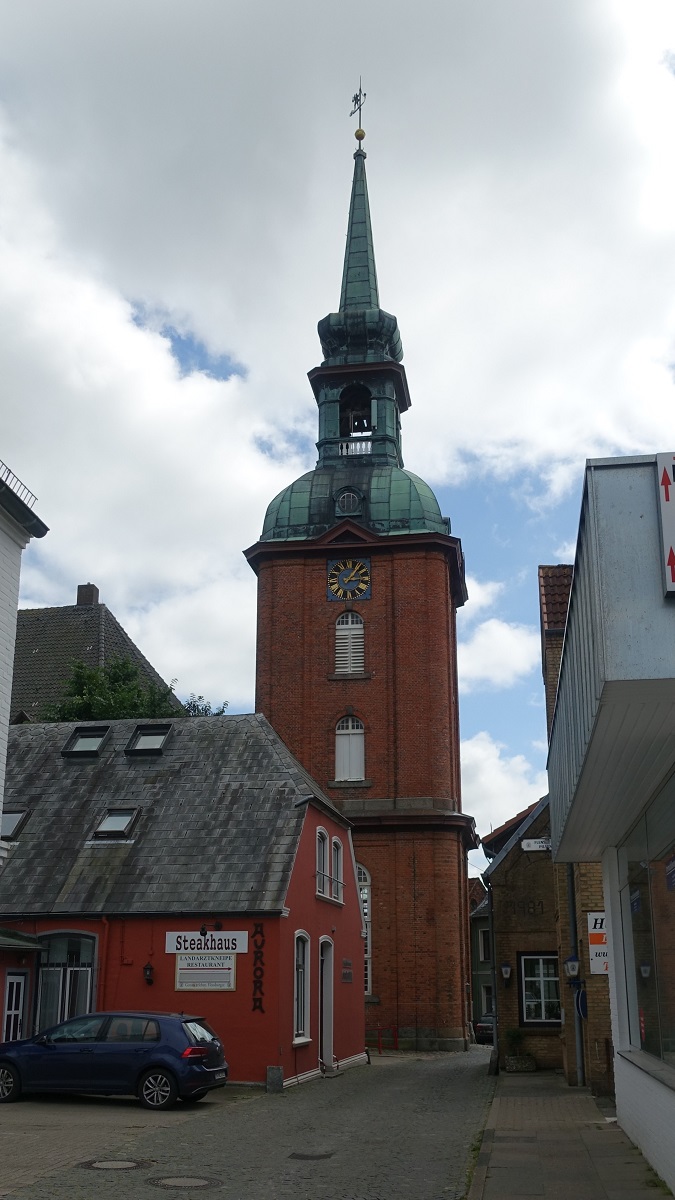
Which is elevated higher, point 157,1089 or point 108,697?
point 108,697

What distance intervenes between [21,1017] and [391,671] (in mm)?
20138

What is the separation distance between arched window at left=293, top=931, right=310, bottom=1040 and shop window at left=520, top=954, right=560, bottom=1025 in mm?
5697

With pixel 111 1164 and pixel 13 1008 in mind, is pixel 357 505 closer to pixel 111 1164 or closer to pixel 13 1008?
pixel 13 1008

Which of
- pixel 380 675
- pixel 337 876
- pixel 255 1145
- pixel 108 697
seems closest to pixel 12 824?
pixel 337 876

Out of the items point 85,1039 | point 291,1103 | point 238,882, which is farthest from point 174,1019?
point 238,882

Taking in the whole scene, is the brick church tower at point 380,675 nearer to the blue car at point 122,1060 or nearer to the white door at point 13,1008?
the white door at point 13,1008

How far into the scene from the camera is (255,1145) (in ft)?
46.5

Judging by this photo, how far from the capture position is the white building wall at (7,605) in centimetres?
2136

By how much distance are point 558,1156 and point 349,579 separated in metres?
29.5

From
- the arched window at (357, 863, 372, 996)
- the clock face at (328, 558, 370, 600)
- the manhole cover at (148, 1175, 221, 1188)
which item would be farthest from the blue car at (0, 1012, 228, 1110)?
the clock face at (328, 558, 370, 600)

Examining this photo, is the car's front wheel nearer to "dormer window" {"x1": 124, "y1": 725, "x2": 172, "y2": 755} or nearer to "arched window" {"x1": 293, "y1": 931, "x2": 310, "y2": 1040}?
"arched window" {"x1": 293, "y1": 931, "x2": 310, "y2": 1040}

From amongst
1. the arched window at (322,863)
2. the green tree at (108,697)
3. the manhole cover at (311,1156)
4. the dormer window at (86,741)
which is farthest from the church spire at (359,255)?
the manhole cover at (311,1156)

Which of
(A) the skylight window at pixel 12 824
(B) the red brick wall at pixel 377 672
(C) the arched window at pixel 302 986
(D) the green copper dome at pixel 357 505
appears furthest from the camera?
(D) the green copper dome at pixel 357 505

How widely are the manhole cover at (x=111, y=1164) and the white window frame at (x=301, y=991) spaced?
10.5 m
